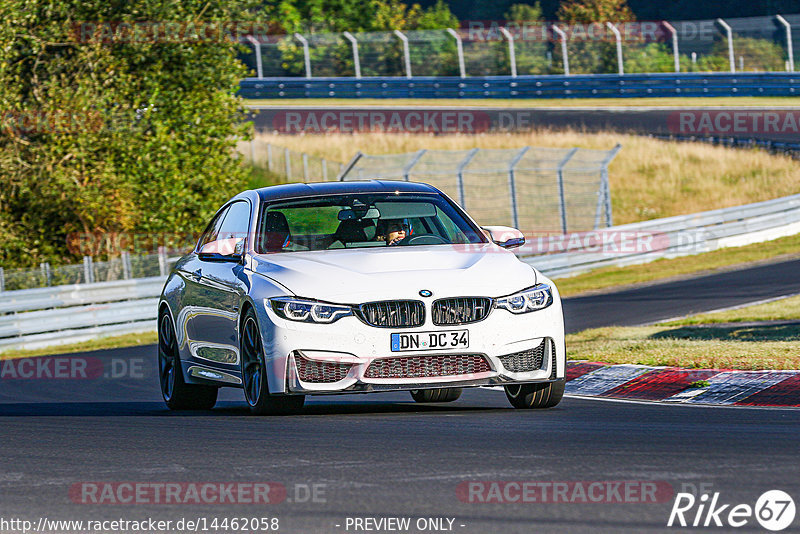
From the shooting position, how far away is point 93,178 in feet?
97.9

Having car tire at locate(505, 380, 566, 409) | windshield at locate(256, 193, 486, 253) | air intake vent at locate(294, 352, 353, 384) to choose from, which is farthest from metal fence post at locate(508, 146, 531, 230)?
air intake vent at locate(294, 352, 353, 384)

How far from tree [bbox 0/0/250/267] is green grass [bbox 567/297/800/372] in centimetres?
1517

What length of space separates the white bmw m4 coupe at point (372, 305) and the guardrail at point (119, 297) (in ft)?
46.7

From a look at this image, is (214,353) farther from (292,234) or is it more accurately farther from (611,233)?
(611,233)

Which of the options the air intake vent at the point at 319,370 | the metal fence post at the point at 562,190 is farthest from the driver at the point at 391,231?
the metal fence post at the point at 562,190

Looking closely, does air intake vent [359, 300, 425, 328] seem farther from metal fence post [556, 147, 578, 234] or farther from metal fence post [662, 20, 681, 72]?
metal fence post [662, 20, 681, 72]

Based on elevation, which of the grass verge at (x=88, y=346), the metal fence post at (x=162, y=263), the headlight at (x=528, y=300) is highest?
the headlight at (x=528, y=300)

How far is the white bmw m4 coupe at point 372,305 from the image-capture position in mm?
8805

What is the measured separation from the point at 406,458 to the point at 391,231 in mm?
3137

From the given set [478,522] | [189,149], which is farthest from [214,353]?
[189,149]

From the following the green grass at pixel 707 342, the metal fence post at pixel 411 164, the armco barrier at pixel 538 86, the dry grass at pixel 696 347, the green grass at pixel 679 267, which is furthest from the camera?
the armco barrier at pixel 538 86

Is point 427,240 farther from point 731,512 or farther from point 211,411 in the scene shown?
point 731,512

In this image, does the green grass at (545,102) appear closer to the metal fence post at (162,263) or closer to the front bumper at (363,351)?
the metal fence post at (162,263)

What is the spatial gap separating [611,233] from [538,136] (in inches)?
529
